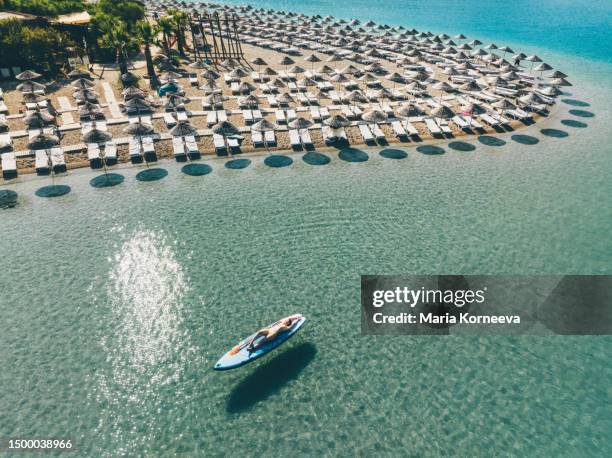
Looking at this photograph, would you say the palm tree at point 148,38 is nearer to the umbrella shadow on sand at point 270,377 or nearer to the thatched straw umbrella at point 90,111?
the thatched straw umbrella at point 90,111

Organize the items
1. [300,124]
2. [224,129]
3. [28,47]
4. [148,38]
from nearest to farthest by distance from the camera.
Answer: [224,129], [300,124], [28,47], [148,38]

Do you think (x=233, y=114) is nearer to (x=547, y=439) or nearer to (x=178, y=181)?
(x=178, y=181)

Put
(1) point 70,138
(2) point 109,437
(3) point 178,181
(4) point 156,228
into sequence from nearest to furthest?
(2) point 109,437, (4) point 156,228, (3) point 178,181, (1) point 70,138

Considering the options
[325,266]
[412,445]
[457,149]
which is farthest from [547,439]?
[457,149]

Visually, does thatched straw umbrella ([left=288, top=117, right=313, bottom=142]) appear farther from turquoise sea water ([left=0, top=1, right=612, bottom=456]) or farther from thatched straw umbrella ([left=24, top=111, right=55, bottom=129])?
thatched straw umbrella ([left=24, top=111, right=55, bottom=129])

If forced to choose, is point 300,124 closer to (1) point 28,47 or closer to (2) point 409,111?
(2) point 409,111

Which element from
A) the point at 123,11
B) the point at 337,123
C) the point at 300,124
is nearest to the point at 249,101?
the point at 300,124
